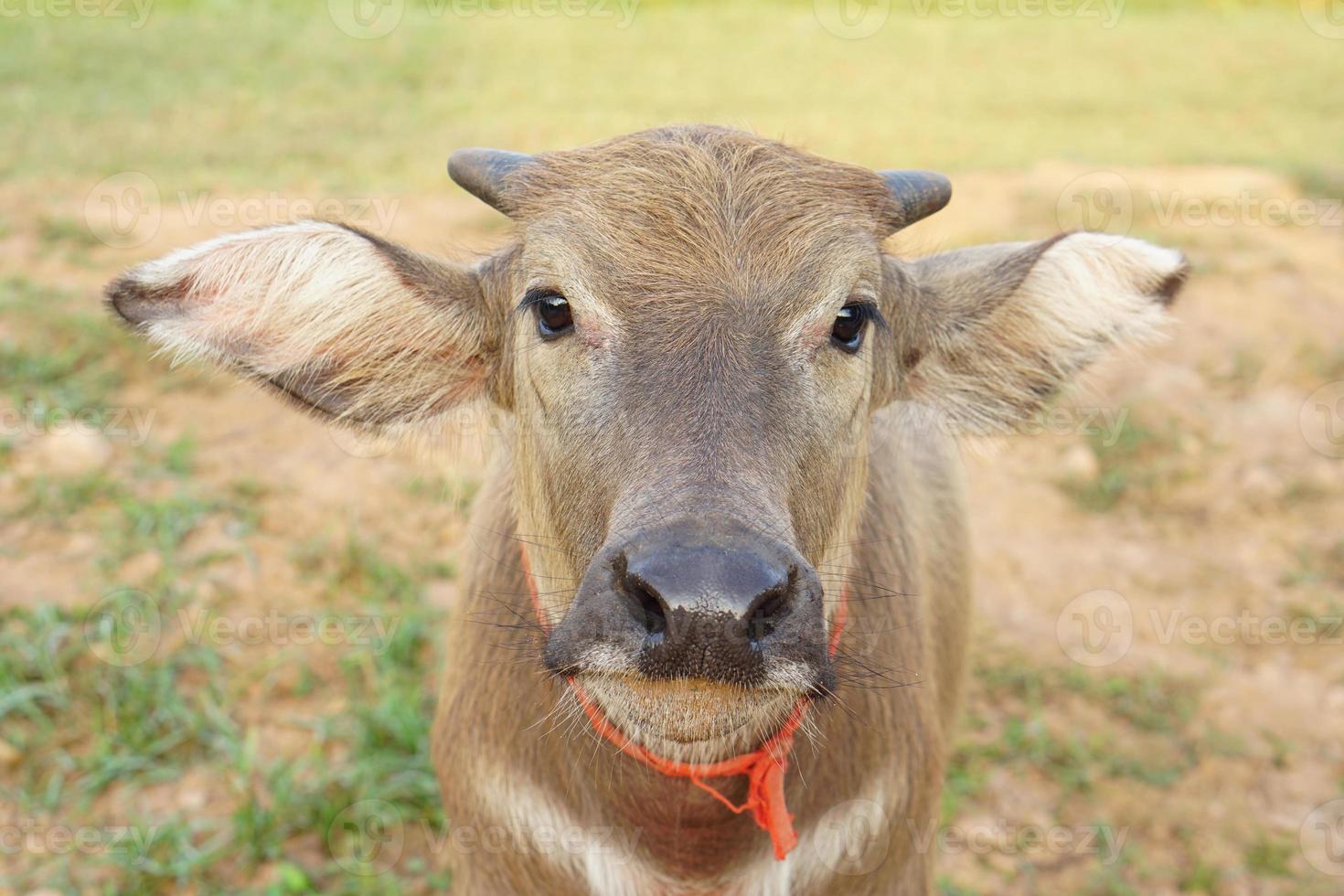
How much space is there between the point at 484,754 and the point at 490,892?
0.39 meters

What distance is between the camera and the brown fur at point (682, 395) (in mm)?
2268

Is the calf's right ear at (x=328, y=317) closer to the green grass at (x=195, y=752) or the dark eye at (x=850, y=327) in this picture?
the dark eye at (x=850, y=327)

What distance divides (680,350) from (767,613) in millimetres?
637

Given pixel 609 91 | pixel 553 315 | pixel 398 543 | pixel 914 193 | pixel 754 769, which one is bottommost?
pixel 398 543

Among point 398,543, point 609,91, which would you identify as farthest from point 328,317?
point 609,91

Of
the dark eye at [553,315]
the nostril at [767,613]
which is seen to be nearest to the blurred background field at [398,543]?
the dark eye at [553,315]

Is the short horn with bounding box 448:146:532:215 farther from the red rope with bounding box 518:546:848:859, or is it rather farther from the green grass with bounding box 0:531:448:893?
the green grass with bounding box 0:531:448:893

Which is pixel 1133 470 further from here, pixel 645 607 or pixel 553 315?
pixel 645 607

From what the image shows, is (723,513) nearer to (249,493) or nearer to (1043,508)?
(249,493)

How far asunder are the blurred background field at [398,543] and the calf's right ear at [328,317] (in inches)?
9.8

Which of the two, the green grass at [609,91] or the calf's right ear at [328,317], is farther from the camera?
the green grass at [609,91]

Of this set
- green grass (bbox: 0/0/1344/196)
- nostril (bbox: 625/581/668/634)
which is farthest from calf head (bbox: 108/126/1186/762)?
green grass (bbox: 0/0/1344/196)

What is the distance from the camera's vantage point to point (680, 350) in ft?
7.45

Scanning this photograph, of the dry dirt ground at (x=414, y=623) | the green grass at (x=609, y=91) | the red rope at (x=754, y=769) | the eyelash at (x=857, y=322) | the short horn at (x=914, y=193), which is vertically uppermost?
the short horn at (x=914, y=193)
